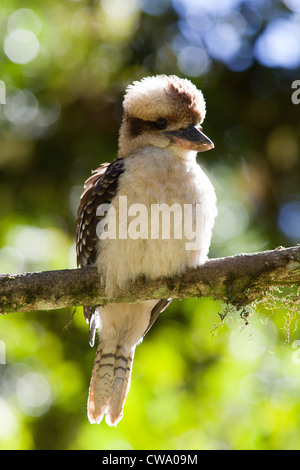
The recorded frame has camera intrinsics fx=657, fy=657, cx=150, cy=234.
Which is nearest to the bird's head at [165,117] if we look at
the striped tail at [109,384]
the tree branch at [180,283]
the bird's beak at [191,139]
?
the bird's beak at [191,139]

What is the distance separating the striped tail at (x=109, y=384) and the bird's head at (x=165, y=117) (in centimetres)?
124

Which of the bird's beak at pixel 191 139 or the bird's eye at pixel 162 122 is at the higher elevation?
the bird's eye at pixel 162 122

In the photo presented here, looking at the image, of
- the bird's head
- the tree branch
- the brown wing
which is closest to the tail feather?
the brown wing

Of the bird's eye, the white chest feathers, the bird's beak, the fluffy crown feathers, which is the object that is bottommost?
the white chest feathers

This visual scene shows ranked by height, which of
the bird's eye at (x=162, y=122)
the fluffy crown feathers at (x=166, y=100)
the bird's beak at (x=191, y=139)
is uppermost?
the fluffy crown feathers at (x=166, y=100)

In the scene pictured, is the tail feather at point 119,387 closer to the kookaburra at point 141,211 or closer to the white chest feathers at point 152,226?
the kookaburra at point 141,211

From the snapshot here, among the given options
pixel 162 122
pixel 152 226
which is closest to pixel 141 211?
pixel 152 226

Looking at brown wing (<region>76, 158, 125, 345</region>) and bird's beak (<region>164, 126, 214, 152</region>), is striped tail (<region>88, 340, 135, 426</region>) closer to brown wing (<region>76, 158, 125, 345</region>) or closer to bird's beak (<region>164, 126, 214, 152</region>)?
brown wing (<region>76, 158, 125, 345</region>)

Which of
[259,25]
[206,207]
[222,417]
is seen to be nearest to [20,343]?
[222,417]

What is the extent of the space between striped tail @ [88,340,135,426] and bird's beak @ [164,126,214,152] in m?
1.33

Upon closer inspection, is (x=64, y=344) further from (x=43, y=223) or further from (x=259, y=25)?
(x=259, y=25)

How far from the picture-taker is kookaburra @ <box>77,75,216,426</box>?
11.1 feet

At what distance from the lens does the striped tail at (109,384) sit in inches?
158

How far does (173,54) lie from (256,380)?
8.57 ft
